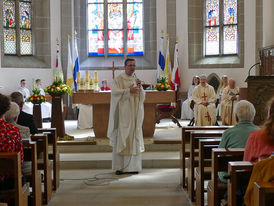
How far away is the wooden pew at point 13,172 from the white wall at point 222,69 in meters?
11.1

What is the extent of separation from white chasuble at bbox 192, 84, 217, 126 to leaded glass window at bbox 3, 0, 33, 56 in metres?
6.68

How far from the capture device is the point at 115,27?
1642 cm

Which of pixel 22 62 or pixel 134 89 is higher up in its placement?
pixel 22 62

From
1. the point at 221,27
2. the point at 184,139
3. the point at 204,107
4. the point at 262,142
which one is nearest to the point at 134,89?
the point at 184,139

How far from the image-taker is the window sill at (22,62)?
575 inches

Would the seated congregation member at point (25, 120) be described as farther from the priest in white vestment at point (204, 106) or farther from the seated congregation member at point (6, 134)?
the priest in white vestment at point (204, 106)

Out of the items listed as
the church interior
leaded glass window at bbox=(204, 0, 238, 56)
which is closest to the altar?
the church interior

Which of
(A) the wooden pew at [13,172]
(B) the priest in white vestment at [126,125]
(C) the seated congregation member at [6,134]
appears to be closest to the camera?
(A) the wooden pew at [13,172]

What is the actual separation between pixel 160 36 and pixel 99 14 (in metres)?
2.33

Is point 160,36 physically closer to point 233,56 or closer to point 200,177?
point 233,56

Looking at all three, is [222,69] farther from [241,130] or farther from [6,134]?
[6,134]

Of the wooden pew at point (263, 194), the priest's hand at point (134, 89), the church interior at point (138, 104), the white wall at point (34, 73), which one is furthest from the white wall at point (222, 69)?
the wooden pew at point (263, 194)

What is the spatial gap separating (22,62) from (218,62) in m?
6.18

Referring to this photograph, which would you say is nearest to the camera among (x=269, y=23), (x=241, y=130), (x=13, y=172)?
(x=13, y=172)
